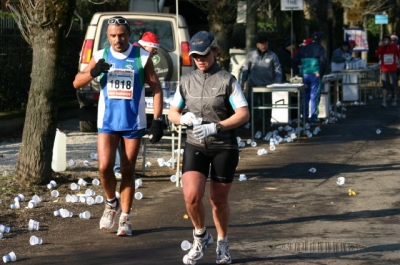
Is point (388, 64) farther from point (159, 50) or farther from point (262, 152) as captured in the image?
point (262, 152)

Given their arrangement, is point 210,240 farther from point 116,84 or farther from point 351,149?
point 351,149

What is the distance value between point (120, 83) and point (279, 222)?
2.13 m

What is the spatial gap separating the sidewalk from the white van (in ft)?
6.97

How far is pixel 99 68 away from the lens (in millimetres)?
8492

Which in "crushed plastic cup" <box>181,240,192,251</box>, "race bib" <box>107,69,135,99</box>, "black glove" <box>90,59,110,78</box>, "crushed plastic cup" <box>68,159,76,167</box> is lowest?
"crushed plastic cup" <box>68,159,76,167</box>

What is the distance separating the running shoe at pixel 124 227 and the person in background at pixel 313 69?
11364 mm

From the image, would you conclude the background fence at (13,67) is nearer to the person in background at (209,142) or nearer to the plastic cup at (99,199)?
the plastic cup at (99,199)

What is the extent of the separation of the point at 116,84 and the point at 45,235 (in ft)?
5.07

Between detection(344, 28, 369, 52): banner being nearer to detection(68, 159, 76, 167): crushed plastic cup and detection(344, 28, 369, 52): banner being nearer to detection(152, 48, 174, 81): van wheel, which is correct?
detection(152, 48, 174, 81): van wheel

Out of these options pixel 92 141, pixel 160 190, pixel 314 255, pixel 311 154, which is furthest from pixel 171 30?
pixel 314 255

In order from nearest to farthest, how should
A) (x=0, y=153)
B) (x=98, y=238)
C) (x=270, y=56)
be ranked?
(x=98, y=238) → (x=0, y=153) → (x=270, y=56)

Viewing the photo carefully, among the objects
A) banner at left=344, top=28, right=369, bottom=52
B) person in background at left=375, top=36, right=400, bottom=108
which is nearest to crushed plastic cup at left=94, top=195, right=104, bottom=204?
person in background at left=375, top=36, right=400, bottom=108

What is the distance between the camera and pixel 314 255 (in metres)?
7.84

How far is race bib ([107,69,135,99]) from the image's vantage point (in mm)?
8797
